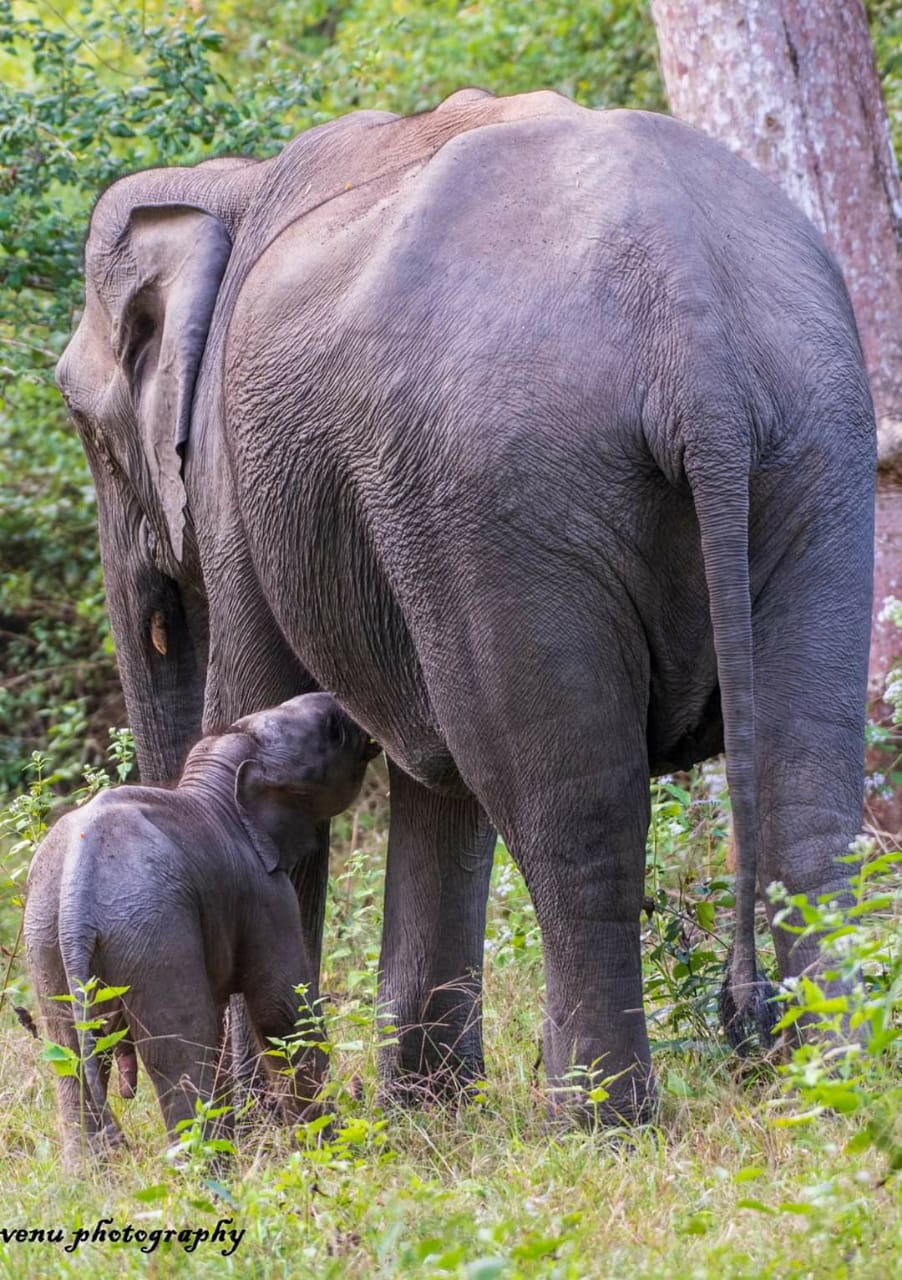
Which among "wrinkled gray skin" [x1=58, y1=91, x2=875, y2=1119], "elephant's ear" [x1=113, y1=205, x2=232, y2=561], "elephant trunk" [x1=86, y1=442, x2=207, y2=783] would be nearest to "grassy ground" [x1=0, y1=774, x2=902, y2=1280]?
"wrinkled gray skin" [x1=58, y1=91, x2=875, y2=1119]

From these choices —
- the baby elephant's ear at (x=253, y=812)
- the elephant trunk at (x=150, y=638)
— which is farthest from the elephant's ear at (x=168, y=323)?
the baby elephant's ear at (x=253, y=812)

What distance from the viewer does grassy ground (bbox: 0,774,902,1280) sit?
262 cm

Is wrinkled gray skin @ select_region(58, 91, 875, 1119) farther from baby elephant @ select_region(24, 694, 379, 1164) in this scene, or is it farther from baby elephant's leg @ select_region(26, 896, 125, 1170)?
baby elephant's leg @ select_region(26, 896, 125, 1170)

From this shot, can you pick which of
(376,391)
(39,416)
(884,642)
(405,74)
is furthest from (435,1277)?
(405,74)

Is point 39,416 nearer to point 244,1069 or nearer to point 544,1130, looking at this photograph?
point 244,1069

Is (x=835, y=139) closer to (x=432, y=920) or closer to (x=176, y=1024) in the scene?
(x=432, y=920)

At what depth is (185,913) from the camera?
387 centimetres

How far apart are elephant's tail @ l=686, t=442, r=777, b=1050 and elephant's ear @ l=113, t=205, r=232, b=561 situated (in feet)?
5.38

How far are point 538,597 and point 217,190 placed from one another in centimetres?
187

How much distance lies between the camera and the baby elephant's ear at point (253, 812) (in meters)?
4.25

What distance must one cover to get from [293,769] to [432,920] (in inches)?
24.4

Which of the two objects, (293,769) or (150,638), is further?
(150,638)

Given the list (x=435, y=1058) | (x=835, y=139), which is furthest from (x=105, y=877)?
(x=835, y=139)

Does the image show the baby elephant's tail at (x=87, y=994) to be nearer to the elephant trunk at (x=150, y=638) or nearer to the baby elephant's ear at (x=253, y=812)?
the baby elephant's ear at (x=253, y=812)
